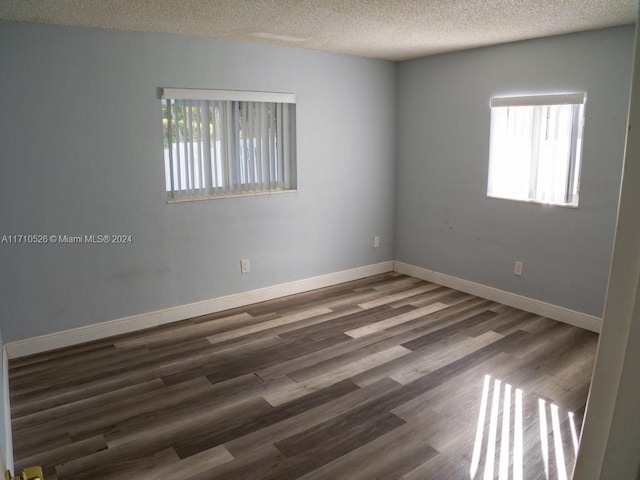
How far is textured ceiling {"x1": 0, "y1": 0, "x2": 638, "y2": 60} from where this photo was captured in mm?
2871

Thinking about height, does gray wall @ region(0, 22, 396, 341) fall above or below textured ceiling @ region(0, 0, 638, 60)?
below

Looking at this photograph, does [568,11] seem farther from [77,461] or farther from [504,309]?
[77,461]

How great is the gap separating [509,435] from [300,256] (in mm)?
2726

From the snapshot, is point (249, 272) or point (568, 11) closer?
point (568, 11)

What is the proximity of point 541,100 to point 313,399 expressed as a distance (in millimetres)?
3017

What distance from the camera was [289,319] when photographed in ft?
13.7

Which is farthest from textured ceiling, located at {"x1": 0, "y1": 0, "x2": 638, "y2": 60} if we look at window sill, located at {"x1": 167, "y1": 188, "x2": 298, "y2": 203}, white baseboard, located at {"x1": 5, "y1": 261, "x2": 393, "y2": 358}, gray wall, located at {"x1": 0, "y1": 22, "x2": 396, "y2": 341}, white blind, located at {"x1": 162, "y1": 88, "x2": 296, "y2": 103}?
white baseboard, located at {"x1": 5, "y1": 261, "x2": 393, "y2": 358}

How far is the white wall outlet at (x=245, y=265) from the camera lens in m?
A: 4.43

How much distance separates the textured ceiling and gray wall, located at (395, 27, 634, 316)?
0.26 meters

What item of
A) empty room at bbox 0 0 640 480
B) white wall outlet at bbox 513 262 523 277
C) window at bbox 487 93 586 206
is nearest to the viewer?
empty room at bbox 0 0 640 480

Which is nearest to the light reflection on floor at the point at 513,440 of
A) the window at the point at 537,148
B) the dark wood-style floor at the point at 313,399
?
the dark wood-style floor at the point at 313,399

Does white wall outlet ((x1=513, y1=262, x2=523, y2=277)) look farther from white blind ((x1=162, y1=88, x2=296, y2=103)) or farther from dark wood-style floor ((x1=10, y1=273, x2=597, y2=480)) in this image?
white blind ((x1=162, y1=88, x2=296, y2=103))

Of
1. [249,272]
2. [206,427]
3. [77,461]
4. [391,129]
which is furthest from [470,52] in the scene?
[77,461]

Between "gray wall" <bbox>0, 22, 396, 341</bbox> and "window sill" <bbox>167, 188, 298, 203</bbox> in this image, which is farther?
"window sill" <bbox>167, 188, 298, 203</bbox>
